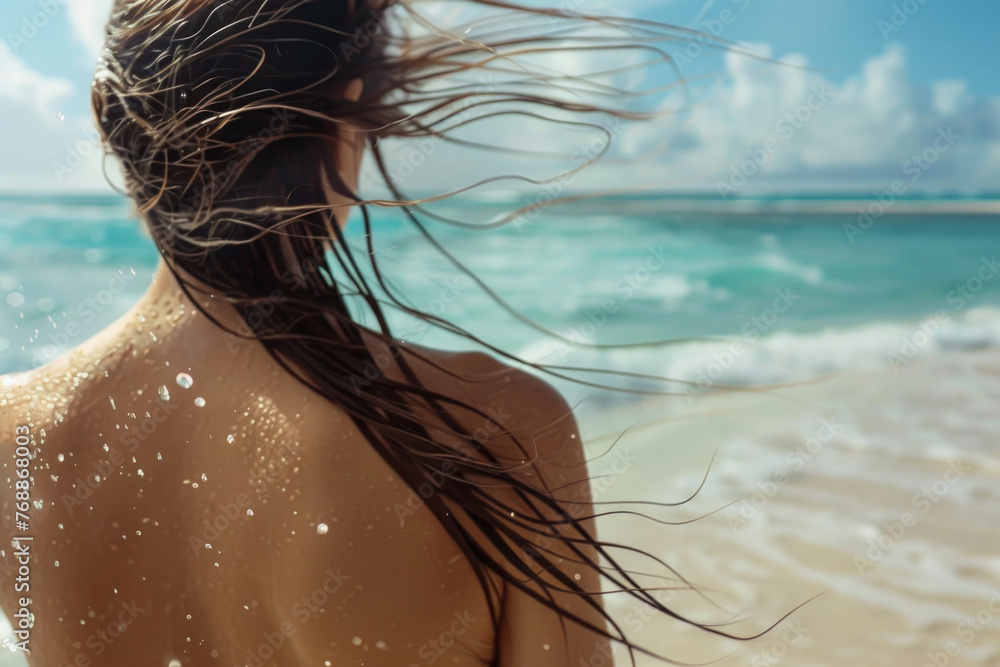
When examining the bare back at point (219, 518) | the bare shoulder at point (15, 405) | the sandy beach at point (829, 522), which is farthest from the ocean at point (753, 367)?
the bare shoulder at point (15, 405)

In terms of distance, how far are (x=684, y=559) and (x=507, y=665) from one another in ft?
7.39

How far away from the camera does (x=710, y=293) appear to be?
920cm

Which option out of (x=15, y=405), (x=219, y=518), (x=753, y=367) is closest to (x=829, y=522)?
(x=753, y=367)

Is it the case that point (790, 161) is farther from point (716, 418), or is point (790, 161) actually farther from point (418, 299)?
point (716, 418)

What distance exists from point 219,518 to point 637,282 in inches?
339

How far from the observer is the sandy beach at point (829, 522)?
2232 millimetres

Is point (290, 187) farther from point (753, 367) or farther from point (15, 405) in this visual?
point (753, 367)

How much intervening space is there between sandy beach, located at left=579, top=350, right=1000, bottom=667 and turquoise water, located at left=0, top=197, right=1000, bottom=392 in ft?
4.19

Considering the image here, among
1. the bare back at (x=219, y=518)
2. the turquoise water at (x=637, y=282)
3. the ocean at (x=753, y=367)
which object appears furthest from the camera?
the turquoise water at (x=637, y=282)

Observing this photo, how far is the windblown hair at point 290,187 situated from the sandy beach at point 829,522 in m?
1.00

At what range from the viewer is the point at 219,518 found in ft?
2.11

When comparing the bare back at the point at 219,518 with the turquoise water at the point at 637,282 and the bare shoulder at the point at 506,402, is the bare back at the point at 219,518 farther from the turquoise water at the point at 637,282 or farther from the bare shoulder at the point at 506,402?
the turquoise water at the point at 637,282

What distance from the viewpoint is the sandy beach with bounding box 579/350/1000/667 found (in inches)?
87.9

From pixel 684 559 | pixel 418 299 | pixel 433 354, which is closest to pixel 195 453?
pixel 433 354
